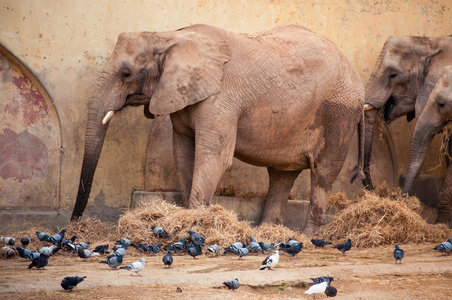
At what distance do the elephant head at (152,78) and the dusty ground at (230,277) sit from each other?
66.2 inches

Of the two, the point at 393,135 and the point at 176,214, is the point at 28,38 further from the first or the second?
the point at 393,135

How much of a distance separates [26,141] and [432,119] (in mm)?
5358

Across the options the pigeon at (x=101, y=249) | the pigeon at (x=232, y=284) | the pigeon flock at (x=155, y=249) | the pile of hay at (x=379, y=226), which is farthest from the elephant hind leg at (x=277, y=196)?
the pigeon at (x=232, y=284)

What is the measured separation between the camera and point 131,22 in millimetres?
8797

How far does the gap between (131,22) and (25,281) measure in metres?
4.93

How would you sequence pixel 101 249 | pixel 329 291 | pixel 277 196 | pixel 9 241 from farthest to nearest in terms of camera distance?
pixel 277 196 → pixel 9 241 → pixel 101 249 → pixel 329 291

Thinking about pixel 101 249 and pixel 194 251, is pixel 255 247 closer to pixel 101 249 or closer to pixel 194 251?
pixel 194 251

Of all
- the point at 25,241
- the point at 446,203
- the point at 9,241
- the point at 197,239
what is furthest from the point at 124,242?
the point at 446,203

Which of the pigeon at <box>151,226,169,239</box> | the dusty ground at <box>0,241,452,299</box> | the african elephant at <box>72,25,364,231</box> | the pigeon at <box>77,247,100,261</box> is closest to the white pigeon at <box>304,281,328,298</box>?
the dusty ground at <box>0,241,452,299</box>

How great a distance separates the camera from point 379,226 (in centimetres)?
768

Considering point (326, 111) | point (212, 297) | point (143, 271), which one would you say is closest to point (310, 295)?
point (212, 297)

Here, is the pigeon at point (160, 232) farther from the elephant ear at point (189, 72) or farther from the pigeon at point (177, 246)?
the elephant ear at point (189, 72)

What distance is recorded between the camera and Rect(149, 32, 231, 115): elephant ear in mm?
7465

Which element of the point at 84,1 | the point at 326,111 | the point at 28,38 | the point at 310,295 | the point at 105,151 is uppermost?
the point at 84,1
